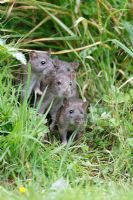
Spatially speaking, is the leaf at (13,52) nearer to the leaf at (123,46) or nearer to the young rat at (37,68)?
the young rat at (37,68)

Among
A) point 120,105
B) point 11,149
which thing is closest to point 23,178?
point 11,149

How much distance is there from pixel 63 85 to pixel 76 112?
328mm

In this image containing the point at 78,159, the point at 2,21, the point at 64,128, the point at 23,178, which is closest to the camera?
the point at 23,178

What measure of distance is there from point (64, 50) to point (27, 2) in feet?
2.33

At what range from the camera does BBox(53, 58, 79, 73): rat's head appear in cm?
768

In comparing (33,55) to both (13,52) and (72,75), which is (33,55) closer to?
(13,52)

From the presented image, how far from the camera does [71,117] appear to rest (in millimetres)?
7312

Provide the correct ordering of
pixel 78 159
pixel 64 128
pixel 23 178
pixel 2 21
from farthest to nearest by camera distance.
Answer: pixel 2 21, pixel 64 128, pixel 78 159, pixel 23 178

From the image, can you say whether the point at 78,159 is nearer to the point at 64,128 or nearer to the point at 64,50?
the point at 64,128

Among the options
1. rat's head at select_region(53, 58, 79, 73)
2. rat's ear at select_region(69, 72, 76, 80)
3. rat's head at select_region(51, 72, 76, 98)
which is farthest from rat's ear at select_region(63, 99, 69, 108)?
rat's head at select_region(53, 58, 79, 73)

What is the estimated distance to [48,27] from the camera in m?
8.17

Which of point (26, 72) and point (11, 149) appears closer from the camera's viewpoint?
point (11, 149)

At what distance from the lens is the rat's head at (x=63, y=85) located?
288 inches

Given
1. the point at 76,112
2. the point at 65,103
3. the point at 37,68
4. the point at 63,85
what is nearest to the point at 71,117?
the point at 76,112
